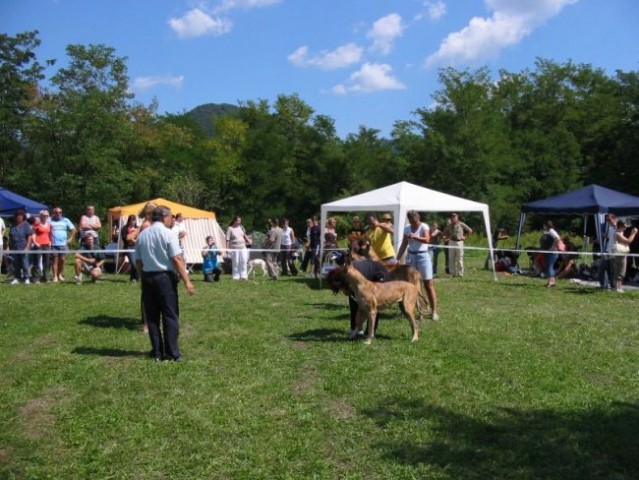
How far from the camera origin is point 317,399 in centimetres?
570

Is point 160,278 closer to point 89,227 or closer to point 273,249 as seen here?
point 89,227

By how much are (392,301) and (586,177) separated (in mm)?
39399

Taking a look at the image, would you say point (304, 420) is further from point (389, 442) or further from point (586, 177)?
point (586, 177)

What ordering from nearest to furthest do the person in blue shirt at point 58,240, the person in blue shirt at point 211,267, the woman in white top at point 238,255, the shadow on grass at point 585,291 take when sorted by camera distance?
the shadow on grass at point 585,291 → the person in blue shirt at point 58,240 → the person in blue shirt at point 211,267 → the woman in white top at point 238,255

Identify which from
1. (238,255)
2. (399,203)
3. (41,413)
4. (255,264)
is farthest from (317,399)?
(255,264)

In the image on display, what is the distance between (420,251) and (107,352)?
4490 mm

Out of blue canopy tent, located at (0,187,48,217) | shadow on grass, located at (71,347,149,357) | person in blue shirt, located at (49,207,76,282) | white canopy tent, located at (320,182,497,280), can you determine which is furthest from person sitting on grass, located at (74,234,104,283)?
shadow on grass, located at (71,347,149,357)

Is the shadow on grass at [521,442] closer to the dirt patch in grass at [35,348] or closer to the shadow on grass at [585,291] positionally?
the dirt patch in grass at [35,348]

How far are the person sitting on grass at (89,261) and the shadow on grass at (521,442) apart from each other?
33.4 feet

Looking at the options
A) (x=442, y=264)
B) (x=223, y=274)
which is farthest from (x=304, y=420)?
(x=442, y=264)

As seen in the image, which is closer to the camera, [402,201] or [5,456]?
[5,456]

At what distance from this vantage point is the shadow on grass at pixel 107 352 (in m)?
7.15

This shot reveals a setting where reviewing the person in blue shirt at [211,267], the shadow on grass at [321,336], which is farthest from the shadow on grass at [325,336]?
the person in blue shirt at [211,267]

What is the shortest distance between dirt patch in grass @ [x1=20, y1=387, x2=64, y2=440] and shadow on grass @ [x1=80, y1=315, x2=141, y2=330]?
114 inches
